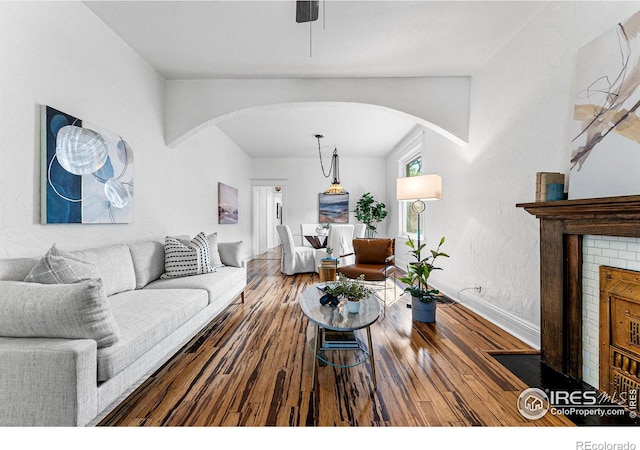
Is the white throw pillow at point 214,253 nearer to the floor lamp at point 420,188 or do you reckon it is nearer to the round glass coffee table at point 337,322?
the round glass coffee table at point 337,322

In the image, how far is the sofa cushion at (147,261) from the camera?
252 centimetres

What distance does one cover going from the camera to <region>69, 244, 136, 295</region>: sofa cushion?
2.07 meters

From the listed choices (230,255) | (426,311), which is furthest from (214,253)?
(426,311)

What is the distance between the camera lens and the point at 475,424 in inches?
56.1

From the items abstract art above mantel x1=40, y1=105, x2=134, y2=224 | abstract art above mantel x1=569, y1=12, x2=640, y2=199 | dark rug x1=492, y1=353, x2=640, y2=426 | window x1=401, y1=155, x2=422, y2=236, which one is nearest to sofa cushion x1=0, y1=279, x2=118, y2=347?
abstract art above mantel x1=40, y1=105, x2=134, y2=224

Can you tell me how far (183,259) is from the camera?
9.29 feet

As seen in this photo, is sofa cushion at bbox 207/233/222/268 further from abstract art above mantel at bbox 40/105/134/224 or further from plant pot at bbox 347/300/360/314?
plant pot at bbox 347/300/360/314

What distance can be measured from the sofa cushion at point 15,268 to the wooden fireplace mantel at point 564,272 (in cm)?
333

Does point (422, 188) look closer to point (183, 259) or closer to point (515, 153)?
point (515, 153)

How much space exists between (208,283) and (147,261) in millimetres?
632

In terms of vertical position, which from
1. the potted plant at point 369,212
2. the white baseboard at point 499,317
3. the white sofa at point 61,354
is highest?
the potted plant at point 369,212

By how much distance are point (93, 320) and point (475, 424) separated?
1970 millimetres

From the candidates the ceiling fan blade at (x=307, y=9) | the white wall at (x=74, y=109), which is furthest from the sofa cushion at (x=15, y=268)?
the ceiling fan blade at (x=307, y=9)

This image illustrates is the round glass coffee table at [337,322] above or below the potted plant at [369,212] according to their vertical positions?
below
